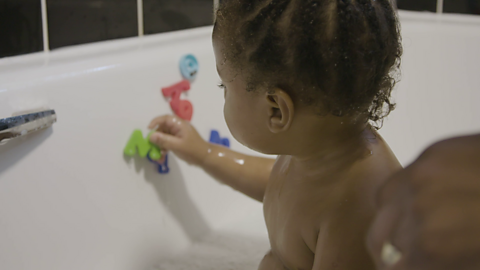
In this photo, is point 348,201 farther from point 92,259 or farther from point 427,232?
point 92,259

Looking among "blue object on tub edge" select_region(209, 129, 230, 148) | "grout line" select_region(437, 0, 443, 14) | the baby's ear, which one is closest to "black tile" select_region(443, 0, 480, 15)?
"grout line" select_region(437, 0, 443, 14)

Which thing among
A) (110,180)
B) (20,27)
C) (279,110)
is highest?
(20,27)

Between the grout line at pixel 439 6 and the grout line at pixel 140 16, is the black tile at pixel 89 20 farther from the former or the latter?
the grout line at pixel 439 6

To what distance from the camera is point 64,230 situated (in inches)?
31.1

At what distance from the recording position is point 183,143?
89cm

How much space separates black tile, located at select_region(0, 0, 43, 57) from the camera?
0.82m

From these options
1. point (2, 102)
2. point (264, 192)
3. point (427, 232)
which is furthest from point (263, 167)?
point (427, 232)

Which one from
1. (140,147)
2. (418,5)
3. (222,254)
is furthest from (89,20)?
(418,5)

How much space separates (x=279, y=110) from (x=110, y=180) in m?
0.39

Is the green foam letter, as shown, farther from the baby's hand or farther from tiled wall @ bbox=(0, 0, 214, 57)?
tiled wall @ bbox=(0, 0, 214, 57)

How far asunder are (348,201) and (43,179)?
1.47 ft

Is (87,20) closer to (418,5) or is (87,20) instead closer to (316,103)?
(316,103)

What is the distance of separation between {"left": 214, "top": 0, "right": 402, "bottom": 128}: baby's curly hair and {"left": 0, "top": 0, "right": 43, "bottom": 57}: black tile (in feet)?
1.43

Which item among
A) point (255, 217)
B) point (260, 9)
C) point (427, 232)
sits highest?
point (260, 9)
